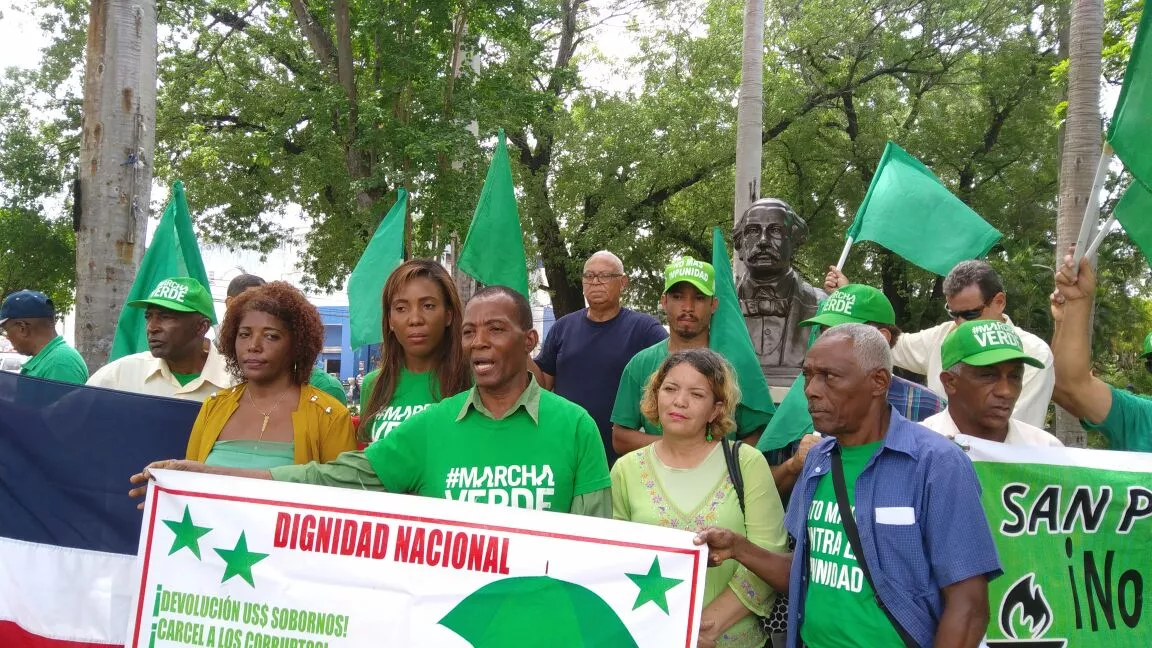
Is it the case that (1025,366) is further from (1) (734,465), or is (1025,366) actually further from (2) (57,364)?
(2) (57,364)

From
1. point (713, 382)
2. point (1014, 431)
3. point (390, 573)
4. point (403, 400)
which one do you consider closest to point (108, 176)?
point (403, 400)

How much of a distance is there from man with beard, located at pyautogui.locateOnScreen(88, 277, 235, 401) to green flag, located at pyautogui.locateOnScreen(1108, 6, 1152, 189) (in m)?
3.77

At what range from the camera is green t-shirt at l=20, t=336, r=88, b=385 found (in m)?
4.91

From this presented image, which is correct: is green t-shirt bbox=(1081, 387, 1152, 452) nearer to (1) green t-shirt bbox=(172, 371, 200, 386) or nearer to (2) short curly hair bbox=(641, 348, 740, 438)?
(2) short curly hair bbox=(641, 348, 740, 438)

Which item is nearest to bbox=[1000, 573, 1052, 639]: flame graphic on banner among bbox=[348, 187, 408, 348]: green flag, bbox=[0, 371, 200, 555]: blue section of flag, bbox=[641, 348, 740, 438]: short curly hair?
bbox=[641, 348, 740, 438]: short curly hair

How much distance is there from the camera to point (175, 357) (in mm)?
4195

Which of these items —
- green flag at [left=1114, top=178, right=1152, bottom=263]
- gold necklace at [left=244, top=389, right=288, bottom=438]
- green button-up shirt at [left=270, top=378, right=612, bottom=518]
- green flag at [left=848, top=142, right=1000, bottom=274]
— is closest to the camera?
green button-up shirt at [left=270, top=378, right=612, bottom=518]

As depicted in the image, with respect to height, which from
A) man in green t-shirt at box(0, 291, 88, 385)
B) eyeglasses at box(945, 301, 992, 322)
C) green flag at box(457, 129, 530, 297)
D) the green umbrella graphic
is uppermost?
green flag at box(457, 129, 530, 297)

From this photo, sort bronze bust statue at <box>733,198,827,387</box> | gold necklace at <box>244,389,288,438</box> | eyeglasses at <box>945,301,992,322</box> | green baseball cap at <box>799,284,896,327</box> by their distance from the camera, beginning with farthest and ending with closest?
bronze bust statue at <box>733,198,827,387</box>
eyeglasses at <box>945,301,992,322</box>
green baseball cap at <box>799,284,896,327</box>
gold necklace at <box>244,389,288,438</box>

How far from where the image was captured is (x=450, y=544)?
2.86 m

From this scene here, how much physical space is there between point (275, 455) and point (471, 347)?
912 mm

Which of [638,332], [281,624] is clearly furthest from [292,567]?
[638,332]

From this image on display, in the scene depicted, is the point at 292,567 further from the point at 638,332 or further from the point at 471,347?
the point at 638,332

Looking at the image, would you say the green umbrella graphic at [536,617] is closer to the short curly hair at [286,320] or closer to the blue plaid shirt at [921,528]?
the blue plaid shirt at [921,528]
